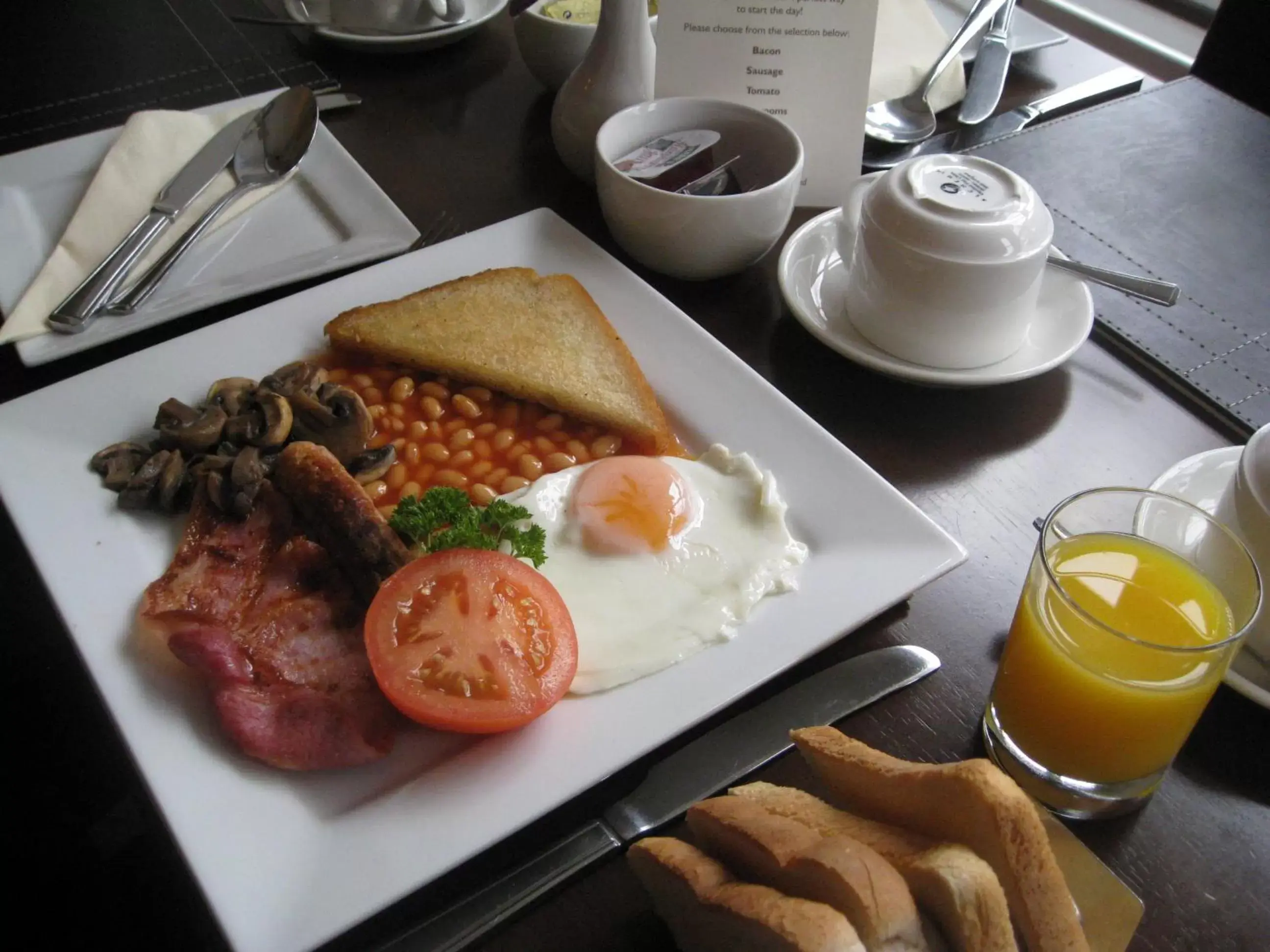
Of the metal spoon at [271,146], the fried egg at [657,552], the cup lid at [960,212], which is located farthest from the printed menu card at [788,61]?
the fried egg at [657,552]

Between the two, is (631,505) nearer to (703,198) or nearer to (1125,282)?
(703,198)

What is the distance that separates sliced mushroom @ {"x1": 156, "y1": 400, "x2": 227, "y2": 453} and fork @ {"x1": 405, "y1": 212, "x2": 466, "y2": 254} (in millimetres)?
677

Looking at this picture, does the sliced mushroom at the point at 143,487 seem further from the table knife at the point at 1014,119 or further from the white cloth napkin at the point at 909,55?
the white cloth napkin at the point at 909,55

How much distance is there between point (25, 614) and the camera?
1556 mm

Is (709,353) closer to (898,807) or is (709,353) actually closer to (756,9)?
(756,9)

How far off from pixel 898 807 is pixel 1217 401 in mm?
1214

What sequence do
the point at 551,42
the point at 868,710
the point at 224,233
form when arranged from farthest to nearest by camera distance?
the point at 551,42
the point at 224,233
the point at 868,710

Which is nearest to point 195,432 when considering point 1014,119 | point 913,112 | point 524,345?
point 524,345

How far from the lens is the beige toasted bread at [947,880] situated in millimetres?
835

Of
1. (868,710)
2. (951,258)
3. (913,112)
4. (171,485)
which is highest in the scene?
(951,258)

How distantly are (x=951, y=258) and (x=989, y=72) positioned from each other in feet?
4.11

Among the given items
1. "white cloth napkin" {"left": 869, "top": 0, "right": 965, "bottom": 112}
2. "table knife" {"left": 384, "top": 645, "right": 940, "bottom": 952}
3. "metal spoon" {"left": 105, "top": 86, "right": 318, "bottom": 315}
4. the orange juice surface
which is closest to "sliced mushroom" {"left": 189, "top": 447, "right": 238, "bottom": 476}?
"metal spoon" {"left": 105, "top": 86, "right": 318, "bottom": 315}

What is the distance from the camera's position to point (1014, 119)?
2.47 meters

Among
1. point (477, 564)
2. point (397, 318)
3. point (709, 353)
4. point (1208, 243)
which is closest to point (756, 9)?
point (709, 353)
